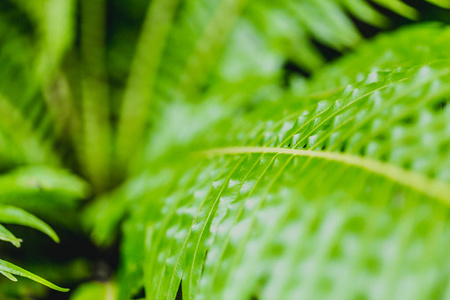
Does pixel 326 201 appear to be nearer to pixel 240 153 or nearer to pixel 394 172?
pixel 394 172

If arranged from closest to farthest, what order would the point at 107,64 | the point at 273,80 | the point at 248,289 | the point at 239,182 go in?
the point at 248,289 → the point at 239,182 → the point at 273,80 → the point at 107,64

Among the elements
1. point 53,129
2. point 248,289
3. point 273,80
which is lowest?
point 248,289

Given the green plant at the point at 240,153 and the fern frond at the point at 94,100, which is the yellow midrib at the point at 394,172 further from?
the fern frond at the point at 94,100

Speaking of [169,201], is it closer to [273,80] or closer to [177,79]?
[273,80]

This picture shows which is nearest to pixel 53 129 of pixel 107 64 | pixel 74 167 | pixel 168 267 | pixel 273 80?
pixel 74 167

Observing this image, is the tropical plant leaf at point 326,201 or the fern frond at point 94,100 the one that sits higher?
the fern frond at point 94,100

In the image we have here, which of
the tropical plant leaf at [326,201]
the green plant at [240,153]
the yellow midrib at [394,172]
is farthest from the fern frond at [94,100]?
the yellow midrib at [394,172]

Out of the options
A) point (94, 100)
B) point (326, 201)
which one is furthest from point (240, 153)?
point (94, 100)

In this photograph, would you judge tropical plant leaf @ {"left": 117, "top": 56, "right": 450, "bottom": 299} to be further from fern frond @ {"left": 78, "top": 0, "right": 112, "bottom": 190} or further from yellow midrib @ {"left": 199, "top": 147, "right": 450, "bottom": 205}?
fern frond @ {"left": 78, "top": 0, "right": 112, "bottom": 190}

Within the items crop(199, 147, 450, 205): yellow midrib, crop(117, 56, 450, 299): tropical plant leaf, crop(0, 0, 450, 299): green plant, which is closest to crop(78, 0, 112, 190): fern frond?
crop(0, 0, 450, 299): green plant
